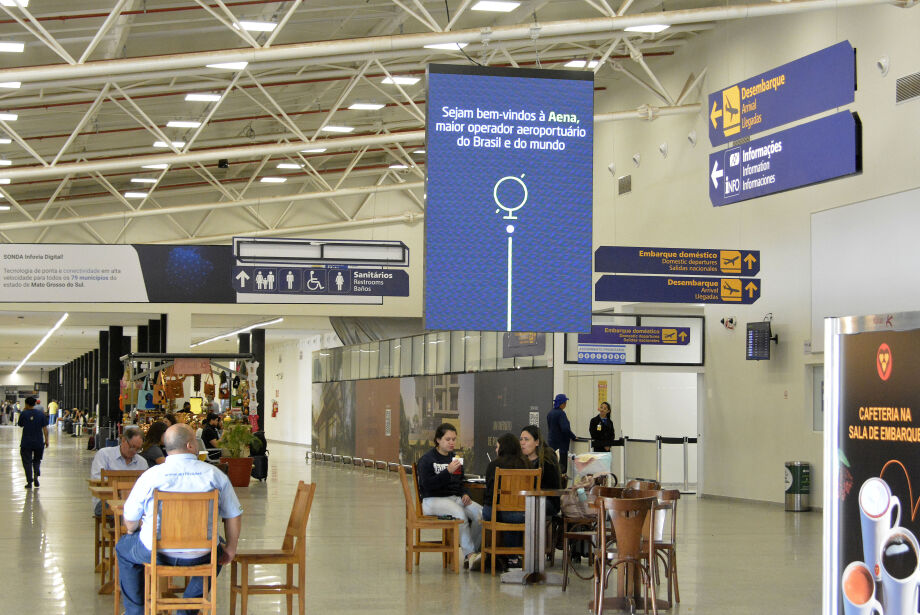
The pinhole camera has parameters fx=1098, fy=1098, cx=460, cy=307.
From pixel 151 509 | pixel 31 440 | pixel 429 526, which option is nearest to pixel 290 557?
pixel 151 509

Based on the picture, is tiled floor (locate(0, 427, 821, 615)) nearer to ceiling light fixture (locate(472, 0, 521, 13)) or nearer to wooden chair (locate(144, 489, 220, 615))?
wooden chair (locate(144, 489, 220, 615))

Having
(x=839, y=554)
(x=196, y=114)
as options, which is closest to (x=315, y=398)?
(x=196, y=114)

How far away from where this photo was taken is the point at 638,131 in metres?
20.5

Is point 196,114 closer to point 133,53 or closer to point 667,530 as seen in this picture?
point 133,53

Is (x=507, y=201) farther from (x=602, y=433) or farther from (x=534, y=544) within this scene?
(x=602, y=433)

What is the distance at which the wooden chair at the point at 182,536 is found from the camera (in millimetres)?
5449

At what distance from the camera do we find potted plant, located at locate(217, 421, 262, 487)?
18484 mm

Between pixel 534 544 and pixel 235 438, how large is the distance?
1098cm

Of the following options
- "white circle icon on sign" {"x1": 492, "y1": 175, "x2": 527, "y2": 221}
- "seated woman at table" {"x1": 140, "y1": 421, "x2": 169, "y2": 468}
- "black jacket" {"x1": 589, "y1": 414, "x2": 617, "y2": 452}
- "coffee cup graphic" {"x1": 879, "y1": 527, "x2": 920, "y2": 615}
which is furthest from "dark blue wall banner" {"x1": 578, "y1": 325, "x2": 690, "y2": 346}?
"coffee cup graphic" {"x1": 879, "y1": 527, "x2": 920, "y2": 615}

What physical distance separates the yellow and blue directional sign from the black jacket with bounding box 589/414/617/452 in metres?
8.04

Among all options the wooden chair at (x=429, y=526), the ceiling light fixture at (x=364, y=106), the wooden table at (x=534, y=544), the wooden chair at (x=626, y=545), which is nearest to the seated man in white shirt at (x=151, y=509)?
the wooden chair at (x=626, y=545)

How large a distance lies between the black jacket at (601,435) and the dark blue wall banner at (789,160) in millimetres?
7539

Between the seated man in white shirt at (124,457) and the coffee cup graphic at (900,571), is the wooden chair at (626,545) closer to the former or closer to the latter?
the coffee cup graphic at (900,571)

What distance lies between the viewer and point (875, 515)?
156 inches
